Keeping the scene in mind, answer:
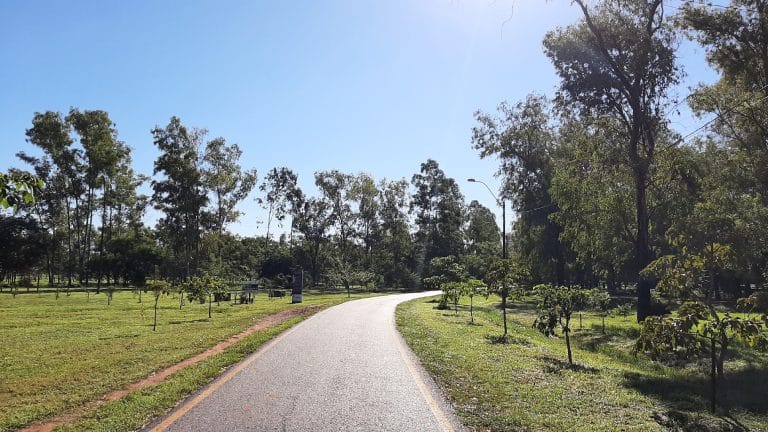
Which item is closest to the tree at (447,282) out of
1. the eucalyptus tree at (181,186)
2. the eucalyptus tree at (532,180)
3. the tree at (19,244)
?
the eucalyptus tree at (532,180)

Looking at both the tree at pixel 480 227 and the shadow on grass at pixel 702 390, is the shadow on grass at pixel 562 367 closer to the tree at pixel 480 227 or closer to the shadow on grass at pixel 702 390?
the shadow on grass at pixel 702 390

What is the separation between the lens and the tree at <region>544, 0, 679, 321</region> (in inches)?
972

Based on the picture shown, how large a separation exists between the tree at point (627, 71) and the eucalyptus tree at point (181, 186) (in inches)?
1805

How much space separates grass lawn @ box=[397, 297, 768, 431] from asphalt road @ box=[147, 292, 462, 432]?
0.51m

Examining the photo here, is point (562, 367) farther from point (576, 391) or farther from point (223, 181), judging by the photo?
point (223, 181)

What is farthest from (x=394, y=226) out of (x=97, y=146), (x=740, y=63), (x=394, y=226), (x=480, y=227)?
(x=740, y=63)

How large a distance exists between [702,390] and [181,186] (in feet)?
198

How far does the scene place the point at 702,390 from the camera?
31.1ft

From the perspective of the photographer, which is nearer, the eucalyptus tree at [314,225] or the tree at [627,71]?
the tree at [627,71]

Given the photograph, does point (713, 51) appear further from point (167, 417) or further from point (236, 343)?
point (167, 417)

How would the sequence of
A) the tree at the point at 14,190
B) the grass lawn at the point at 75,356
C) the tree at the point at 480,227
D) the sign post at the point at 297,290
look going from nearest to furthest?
1. the tree at the point at 14,190
2. the grass lawn at the point at 75,356
3. the sign post at the point at 297,290
4. the tree at the point at 480,227

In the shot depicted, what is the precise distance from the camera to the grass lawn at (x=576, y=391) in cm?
642

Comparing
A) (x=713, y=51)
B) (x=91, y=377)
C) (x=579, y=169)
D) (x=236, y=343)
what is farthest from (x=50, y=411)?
(x=579, y=169)

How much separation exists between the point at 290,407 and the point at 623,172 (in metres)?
27.0
